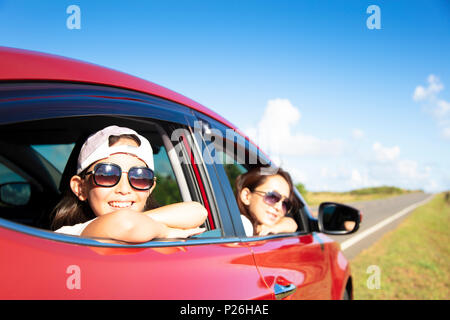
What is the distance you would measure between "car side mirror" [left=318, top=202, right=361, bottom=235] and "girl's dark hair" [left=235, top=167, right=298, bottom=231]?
0.29m

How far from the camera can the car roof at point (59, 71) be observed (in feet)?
3.83

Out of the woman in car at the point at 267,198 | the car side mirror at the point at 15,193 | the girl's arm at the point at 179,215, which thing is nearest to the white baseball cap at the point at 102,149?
the girl's arm at the point at 179,215

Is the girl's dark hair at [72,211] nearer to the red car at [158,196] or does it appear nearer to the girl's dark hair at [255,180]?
the red car at [158,196]

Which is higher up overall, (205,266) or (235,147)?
(235,147)

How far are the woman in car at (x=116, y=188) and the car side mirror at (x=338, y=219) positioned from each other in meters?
1.63

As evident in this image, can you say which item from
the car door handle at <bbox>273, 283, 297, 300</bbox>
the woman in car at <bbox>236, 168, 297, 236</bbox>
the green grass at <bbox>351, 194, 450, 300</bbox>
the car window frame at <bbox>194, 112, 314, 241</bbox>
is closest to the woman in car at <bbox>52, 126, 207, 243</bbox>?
the car window frame at <bbox>194, 112, 314, 241</bbox>

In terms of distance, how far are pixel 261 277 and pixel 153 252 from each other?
26.8 inches

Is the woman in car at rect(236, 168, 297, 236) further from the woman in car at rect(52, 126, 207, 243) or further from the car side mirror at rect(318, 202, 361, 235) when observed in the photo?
the woman in car at rect(52, 126, 207, 243)

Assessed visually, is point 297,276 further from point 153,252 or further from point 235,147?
point 153,252

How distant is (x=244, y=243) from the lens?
203 centimetres

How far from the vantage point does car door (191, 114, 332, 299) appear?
2051mm

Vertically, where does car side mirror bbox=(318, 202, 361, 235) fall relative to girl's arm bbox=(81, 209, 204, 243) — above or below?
below
